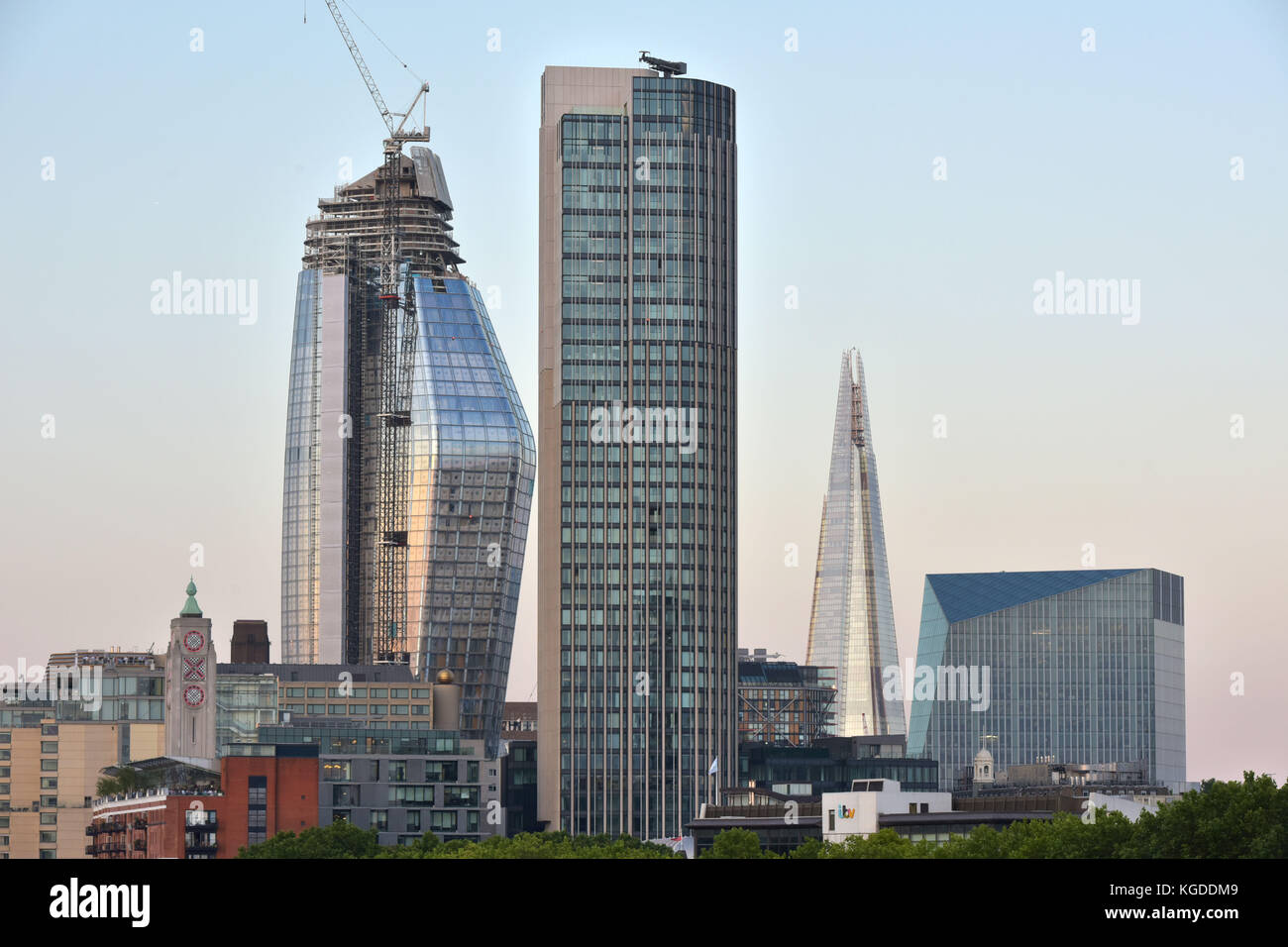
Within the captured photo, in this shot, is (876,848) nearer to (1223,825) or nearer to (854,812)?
(1223,825)

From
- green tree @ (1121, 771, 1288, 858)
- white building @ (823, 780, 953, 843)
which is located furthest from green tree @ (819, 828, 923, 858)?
green tree @ (1121, 771, 1288, 858)

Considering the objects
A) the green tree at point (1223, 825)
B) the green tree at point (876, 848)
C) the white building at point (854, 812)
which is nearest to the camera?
the green tree at point (1223, 825)

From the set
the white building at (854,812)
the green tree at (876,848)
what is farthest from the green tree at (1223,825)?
the white building at (854,812)

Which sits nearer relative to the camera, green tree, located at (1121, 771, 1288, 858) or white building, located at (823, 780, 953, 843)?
green tree, located at (1121, 771, 1288, 858)

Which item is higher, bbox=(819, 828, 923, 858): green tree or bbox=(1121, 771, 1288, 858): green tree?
bbox=(1121, 771, 1288, 858): green tree

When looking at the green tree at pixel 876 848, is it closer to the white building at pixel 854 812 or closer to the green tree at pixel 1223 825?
the white building at pixel 854 812

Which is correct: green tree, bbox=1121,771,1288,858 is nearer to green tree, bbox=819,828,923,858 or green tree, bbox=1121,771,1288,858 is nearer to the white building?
green tree, bbox=819,828,923,858

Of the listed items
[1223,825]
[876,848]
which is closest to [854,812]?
[876,848]
